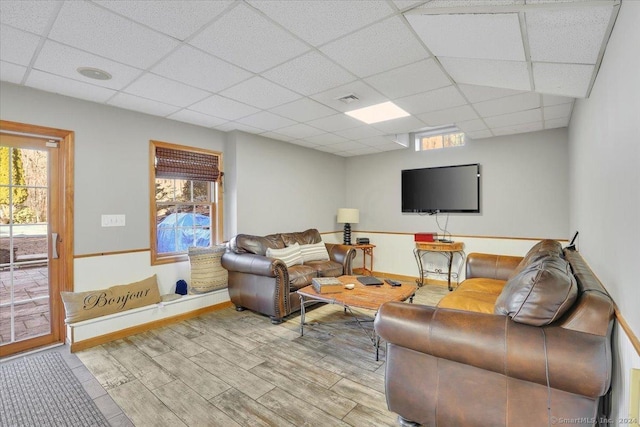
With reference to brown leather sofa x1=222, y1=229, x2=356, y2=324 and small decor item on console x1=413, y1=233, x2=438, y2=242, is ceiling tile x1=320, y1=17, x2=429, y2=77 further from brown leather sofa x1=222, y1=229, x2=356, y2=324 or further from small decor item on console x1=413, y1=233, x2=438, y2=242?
small decor item on console x1=413, y1=233, x2=438, y2=242

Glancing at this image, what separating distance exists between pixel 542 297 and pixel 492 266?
2310 mm

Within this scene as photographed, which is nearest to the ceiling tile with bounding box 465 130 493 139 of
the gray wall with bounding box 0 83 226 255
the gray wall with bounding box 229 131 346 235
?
the gray wall with bounding box 229 131 346 235

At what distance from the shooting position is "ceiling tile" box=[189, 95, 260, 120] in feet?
10.6

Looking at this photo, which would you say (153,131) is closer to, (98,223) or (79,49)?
(98,223)

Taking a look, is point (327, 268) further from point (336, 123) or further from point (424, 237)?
point (336, 123)

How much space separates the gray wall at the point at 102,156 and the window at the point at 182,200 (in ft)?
0.50

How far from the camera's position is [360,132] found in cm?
454

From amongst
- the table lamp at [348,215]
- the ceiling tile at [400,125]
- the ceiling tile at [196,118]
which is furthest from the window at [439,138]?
the ceiling tile at [196,118]

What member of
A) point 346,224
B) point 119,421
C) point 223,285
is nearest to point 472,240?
point 346,224

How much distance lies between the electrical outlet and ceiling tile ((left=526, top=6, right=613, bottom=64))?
1.64 m

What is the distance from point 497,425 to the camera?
1527mm

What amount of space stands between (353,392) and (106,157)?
3.41m

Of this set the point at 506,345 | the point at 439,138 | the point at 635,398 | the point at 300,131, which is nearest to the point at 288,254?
the point at 300,131

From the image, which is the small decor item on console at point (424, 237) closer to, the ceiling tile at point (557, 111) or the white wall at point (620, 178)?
the ceiling tile at point (557, 111)
